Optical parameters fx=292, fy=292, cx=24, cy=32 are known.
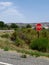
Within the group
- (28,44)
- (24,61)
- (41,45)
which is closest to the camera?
(24,61)

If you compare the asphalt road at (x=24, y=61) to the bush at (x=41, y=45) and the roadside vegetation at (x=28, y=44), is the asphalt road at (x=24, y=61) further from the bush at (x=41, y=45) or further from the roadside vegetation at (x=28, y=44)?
the bush at (x=41, y=45)

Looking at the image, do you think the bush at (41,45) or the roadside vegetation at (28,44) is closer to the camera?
the roadside vegetation at (28,44)

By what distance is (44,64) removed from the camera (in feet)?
39.8

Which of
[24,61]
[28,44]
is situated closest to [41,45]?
[28,44]

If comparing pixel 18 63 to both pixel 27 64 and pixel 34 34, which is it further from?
pixel 34 34

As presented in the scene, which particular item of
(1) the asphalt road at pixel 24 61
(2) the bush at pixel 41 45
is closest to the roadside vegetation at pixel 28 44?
(2) the bush at pixel 41 45

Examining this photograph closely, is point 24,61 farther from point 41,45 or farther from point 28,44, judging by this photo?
point 28,44

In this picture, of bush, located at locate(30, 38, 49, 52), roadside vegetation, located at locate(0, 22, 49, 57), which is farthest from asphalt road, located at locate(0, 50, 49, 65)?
bush, located at locate(30, 38, 49, 52)

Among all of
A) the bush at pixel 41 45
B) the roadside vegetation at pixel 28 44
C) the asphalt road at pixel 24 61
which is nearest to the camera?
the asphalt road at pixel 24 61

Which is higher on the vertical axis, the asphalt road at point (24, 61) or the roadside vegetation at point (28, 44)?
the asphalt road at point (24, 61)

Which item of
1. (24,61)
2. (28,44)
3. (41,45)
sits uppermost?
(24,61)

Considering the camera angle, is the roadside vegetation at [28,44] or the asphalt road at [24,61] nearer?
the asphalt road at [24,61]

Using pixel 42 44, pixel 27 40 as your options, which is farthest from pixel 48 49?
pixel 27 40

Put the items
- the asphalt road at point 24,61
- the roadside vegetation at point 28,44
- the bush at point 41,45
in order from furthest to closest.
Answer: the bush at point 41,45
the roadside vegetation at point 28,44
the asphalt road at point 24,61
